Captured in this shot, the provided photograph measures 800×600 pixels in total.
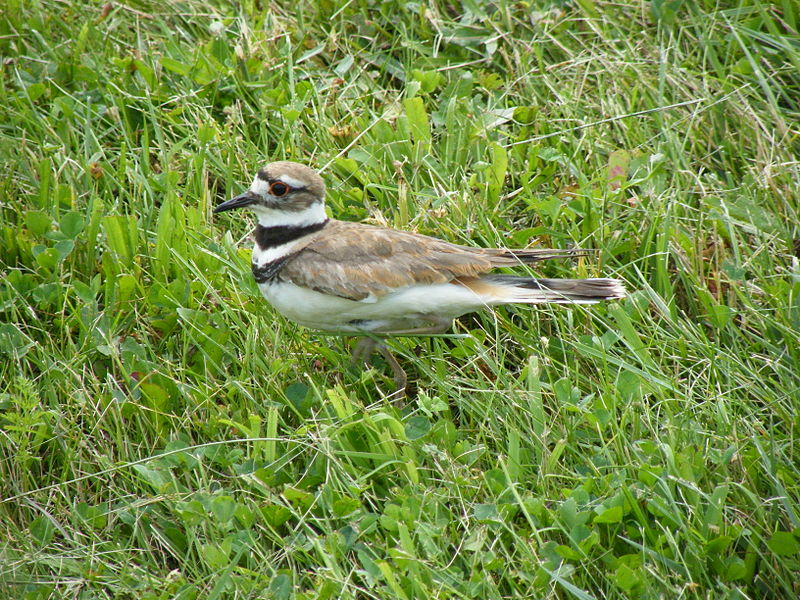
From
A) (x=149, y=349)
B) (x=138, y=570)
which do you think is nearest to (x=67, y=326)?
(x=149, y=349)

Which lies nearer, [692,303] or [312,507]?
[312,507]

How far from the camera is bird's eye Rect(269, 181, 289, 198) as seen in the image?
4828 millimetres

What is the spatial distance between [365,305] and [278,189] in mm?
778

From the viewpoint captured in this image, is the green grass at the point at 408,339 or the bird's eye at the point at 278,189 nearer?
the green grass at the point at 408,339

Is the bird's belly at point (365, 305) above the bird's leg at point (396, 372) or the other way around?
above

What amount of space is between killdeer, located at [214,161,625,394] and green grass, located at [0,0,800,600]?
0.19 metres

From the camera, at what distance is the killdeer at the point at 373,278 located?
4574 mm

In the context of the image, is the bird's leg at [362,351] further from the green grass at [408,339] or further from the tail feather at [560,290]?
the tail feather at [560,290]

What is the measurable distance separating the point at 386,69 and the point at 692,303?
8.97 feet

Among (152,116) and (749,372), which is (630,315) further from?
(152,116)

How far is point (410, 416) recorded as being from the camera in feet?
14.8

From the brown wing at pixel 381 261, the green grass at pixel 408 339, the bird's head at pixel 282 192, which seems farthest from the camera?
the bird's head at pixel 282 192

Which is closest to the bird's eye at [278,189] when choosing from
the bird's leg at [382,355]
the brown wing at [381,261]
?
the brown wing at [381,261]

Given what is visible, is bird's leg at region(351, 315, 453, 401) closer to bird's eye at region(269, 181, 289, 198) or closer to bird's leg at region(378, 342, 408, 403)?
bird's leg at region(378, 342, 408, 403)
